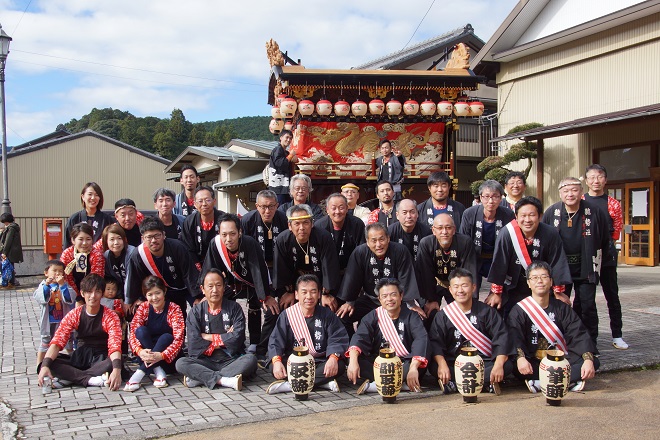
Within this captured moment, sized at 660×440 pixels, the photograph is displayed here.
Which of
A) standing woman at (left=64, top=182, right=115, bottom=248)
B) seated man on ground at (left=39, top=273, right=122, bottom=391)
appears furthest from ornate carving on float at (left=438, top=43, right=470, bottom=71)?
seated man on ground at (left=39, top=273, right=122, bottom=391)

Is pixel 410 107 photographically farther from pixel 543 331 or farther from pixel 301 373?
pixel 301 373

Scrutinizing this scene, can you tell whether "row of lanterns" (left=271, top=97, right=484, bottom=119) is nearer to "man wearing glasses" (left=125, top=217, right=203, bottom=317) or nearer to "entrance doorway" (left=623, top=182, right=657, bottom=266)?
"entrance doorway" (left=623, top=182, right=657, bottom=266)

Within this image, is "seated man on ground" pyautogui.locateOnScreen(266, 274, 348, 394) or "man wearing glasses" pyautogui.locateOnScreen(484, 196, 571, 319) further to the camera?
"man wearing glasses" pyautogui.locateOnScreen(484, 196, 571, 319)

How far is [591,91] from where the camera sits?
14867 mm

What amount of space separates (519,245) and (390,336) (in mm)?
1530

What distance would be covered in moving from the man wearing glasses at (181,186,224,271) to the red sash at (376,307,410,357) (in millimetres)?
2183

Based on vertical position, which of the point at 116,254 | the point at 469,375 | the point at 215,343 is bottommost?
the point at 469,375

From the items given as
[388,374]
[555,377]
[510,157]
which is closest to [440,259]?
[388,374]

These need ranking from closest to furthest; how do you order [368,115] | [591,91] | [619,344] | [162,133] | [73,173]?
[619,344]
[368,115]
[591,91]
[73,173]
[162,133]

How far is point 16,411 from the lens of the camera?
4.50 m

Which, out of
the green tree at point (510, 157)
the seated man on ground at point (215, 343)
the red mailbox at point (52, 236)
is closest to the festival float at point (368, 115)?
the green tree at point (510, 157)

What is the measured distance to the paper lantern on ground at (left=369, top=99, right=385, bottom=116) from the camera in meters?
12.5

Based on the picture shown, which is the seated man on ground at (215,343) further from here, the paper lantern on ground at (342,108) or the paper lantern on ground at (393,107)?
the paper lantern on ground at (393,107)

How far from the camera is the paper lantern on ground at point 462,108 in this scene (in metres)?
12.6
